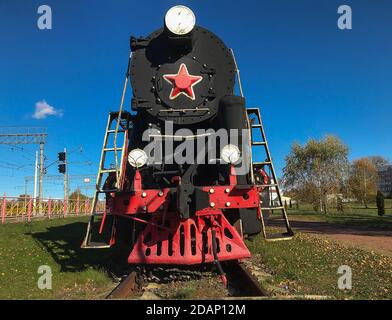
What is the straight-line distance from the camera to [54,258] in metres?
8.70

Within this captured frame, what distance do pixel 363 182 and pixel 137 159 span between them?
53526 millimetres

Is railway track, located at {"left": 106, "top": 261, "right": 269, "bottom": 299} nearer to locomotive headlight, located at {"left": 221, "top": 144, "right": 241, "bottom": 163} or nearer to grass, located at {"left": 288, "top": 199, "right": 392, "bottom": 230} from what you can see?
locomotive headlight, located at {"left": 221, "top": 144, "right": 241, "bottom": 163}

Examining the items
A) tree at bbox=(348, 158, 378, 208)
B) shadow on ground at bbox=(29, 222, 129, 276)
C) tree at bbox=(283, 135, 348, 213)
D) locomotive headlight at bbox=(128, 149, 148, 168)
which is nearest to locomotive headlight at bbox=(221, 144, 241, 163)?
locomotive headlight at bbox=(128, 149, 148, 168)

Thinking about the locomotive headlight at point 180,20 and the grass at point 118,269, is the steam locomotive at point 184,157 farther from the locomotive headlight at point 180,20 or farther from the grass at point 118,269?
the grass at point 118,269

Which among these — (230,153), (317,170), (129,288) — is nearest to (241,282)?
(129,288)

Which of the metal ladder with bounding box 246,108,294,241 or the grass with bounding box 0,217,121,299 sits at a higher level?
the metal ladder with bounding box 246,108,294,241

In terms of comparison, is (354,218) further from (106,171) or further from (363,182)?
(106,171)

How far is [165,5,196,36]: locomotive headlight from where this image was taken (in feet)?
22.8

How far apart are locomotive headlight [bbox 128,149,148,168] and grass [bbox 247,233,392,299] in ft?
10.6

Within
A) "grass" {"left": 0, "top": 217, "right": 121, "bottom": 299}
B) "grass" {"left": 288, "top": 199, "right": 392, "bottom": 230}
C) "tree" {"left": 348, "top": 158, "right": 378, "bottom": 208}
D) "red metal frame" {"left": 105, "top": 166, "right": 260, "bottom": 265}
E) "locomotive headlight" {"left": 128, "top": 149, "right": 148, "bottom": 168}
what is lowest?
"grass" {"left": 288, "top": 199, "right": 392, "bottom": 230}

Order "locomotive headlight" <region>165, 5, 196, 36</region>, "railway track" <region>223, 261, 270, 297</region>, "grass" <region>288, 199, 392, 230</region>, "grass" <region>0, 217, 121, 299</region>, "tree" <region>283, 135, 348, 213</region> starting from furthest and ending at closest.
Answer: "tree" <region>283, 135, 348, 213</region> < "grass" <region>288, 199, 392, 230</region> < "locomotive headlight" <region>165, 5, 196, 36</region> < "grass" <region>0, 217, 121, 299</region> < "railway track" <region>223, 261, 270, 297</region>

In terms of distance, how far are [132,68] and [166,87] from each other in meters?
0.85
